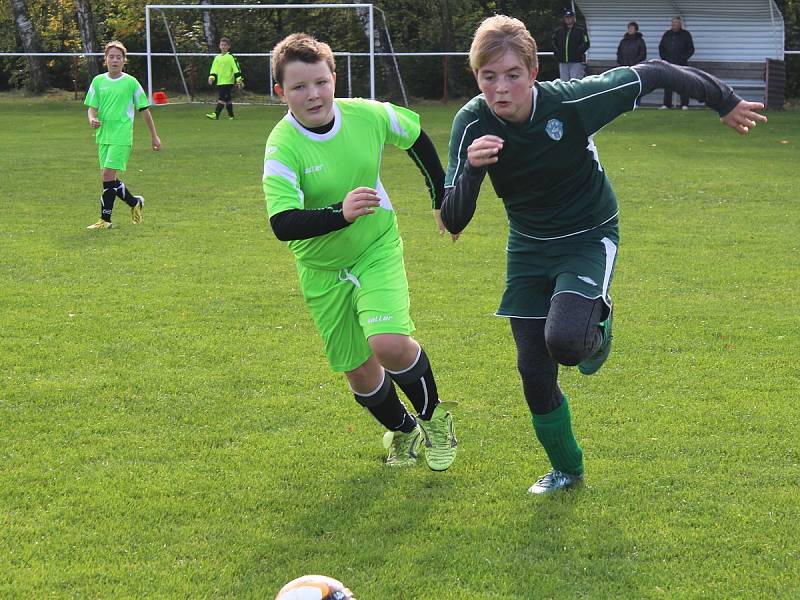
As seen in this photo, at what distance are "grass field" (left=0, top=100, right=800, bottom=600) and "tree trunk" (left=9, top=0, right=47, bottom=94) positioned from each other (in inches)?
952

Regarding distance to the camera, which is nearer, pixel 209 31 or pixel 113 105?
pixel 113 105

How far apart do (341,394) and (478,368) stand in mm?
938

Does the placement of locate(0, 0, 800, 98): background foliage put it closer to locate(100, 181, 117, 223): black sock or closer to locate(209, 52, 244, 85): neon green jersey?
locate(209, 52, 244, 85): neon green jersey

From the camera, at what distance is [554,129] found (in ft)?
14.9

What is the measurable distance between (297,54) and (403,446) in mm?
1885

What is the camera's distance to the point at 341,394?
6.38 meters

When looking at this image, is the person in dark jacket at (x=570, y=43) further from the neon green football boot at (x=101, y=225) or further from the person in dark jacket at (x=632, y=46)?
the neon green football boot at (x=101, y=225)

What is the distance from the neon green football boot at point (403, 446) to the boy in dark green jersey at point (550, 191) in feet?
2.26

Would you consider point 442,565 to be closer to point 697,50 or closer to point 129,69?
point 697,50

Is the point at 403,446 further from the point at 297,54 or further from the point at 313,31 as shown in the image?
the point at 313,31

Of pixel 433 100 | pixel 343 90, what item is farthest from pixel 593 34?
pixel 343 90

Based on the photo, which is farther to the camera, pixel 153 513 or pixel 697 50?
pixel 697 50

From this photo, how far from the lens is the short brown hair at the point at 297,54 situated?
4883 mm

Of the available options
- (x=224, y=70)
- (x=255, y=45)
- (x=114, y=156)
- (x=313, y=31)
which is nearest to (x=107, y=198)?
(x=114, y=156)
